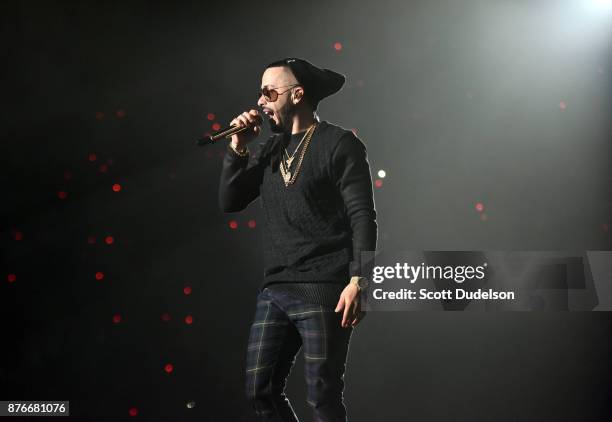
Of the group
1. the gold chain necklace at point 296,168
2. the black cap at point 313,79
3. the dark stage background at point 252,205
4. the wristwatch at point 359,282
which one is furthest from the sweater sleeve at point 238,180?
the dark stage background at point 252,205

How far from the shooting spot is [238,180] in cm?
190

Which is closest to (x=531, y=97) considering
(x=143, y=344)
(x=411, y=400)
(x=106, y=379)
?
(x=411, y=400)

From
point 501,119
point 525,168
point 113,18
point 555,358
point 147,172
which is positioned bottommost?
point 555,358

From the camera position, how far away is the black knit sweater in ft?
5.68

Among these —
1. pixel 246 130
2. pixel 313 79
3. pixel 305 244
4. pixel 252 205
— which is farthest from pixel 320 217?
pixel 252 205

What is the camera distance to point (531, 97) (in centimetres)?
278

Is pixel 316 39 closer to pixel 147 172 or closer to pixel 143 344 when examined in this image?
pixel 147 172

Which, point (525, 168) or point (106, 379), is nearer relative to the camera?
point (106, 379)

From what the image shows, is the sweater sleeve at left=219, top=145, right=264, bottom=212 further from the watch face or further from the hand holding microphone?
the watch face

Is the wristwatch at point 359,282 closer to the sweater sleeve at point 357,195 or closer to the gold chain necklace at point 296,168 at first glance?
the sweater sleeve at point 357,195

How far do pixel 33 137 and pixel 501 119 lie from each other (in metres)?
1.91

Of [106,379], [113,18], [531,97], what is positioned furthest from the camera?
[531,97]

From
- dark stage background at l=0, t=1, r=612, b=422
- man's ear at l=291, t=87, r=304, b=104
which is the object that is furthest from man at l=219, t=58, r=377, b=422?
dark stage background at l=0, t=1, r=612, b=422

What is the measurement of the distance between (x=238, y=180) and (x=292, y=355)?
531 millimetres
